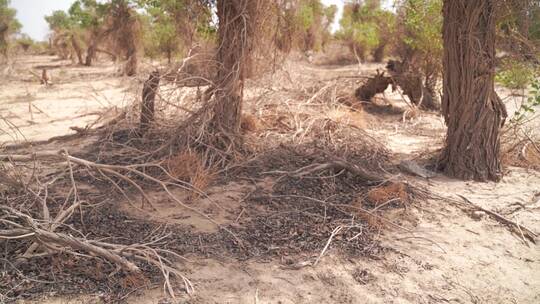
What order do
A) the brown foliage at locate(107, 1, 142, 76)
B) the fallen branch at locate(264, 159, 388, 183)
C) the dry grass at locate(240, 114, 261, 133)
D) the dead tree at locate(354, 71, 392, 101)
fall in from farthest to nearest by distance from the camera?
1. the brown foliage at locate(107, 1, 142, 76)
2. the dead tree at locate(354, 71, 392, 101)
3. the dry grass at locate(240, 114, 261, 133)
4. the fallen branch at locate(264, 159, 388, 183)

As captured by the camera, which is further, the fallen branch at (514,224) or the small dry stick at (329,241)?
the fallen branch at (514,224)

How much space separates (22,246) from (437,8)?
5.93 metres

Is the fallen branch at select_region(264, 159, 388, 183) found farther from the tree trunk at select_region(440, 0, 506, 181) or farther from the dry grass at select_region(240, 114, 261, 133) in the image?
the dry grass at select_region(240, 114, 261, 133)

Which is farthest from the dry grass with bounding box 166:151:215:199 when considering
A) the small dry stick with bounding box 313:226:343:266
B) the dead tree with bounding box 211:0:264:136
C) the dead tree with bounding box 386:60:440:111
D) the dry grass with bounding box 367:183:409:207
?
the dead tree with bounding box 386:60:440:111

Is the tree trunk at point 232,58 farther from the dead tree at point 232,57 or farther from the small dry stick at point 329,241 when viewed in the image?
the small dry stick at point 329,241

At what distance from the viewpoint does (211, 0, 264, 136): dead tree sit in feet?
14.5

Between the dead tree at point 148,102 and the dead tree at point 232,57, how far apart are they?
2.55ft

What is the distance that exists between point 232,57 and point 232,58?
10 mm

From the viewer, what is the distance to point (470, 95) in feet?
14.1

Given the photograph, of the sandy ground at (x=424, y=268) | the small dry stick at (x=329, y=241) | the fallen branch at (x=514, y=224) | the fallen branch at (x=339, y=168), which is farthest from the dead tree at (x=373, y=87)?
the small dry stick at (x=329, y=241)

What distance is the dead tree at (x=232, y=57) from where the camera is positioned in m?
4.41

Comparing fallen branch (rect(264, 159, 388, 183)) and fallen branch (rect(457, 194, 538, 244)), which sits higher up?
fallen branch (rect(264, 159, 388, 183))

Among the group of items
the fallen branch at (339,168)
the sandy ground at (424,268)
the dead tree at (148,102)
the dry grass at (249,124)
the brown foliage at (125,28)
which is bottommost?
the sandy ground at (424,268)

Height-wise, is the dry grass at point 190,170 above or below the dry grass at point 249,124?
below
